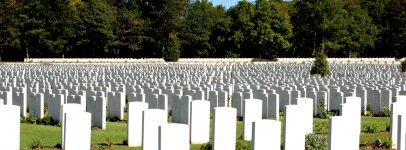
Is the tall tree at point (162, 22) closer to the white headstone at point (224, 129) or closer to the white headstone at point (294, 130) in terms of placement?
the white headstone at point (224, 129)

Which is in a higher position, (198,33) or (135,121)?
(198,33)

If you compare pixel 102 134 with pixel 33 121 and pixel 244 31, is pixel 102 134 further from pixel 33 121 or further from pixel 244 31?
pixel 244 31

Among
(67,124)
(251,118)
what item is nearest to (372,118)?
(251,118)

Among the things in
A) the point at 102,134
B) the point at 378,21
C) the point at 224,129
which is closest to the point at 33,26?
the point at 378,21

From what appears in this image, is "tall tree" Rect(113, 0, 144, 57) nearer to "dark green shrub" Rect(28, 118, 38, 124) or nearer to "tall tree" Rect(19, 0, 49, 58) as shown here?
"tall tree" Rect(19, 0, 49, 58)

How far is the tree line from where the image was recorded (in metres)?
62.9

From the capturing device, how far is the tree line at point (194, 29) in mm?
62875

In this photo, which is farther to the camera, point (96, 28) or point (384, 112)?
point (96, 28)

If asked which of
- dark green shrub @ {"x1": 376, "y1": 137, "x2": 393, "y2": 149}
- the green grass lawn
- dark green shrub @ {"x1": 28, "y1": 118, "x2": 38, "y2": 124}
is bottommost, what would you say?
the green grass lawn

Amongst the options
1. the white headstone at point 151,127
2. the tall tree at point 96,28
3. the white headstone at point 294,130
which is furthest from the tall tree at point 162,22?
the white headstone at point 294,130

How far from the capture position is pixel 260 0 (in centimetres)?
7156

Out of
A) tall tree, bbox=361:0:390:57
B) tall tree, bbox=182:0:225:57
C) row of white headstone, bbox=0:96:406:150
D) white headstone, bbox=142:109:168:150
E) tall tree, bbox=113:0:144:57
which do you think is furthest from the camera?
tall tree, bbox=361:0:390:57

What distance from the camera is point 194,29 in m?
70.2

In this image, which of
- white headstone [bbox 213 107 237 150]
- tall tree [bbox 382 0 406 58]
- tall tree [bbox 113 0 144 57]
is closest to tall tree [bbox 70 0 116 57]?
tall tree [bbox 113 0 144 57]
